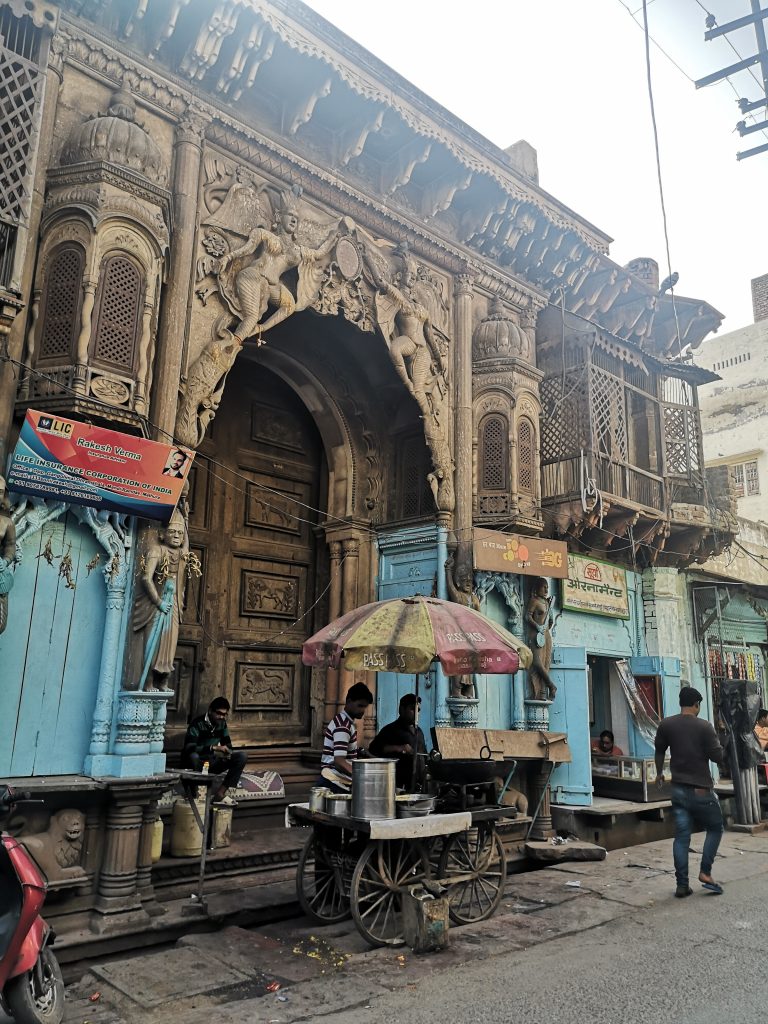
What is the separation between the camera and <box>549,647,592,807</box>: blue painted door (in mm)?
10219

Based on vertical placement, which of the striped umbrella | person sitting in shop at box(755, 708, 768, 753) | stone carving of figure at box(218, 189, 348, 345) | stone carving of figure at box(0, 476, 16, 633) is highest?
stone carving of figure at box(218, 189, 348, 345)

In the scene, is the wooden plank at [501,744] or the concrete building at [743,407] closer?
the wooden plank at [501,744]

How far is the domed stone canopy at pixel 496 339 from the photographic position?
10828mm

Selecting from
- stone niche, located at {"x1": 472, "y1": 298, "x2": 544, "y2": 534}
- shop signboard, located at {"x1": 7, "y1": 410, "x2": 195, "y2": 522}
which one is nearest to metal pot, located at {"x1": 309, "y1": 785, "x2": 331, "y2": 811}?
shop signboard, located at {"x1": 7, "y1": 410, "x2": 195, "y2": 522}

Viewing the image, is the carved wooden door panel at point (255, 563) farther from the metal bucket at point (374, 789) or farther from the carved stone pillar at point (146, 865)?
the metal bucket at point (374, 789)

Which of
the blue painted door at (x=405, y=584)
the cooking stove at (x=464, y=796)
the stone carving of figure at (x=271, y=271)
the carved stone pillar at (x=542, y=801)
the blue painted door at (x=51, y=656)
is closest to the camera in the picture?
the blue painted door at (x=51, y=656)

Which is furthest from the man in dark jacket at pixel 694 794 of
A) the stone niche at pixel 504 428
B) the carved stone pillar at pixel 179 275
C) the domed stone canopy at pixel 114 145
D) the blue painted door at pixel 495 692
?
the domed stone canopy at pixel 114 145

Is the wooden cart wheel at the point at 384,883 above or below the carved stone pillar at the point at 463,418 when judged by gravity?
below

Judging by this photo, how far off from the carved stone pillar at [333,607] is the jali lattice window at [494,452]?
89.3 inches

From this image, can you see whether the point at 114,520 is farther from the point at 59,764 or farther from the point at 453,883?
the point at 453,883

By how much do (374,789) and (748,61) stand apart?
9218 millimetres

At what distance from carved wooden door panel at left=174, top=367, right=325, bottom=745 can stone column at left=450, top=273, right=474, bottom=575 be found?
2.07 m

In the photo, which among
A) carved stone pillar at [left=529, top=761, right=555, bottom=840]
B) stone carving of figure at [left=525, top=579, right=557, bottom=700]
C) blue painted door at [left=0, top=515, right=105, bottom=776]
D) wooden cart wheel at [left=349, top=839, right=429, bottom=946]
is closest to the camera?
wooden cart wheel at [left=349, top=839, right=429, bottom=946]

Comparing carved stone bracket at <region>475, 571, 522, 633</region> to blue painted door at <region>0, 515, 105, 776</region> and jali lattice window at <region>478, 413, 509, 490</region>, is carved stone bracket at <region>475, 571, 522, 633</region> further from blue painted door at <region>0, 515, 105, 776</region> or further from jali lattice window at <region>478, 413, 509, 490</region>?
blue painted door at <region>0, 515, 105, 776</region>
